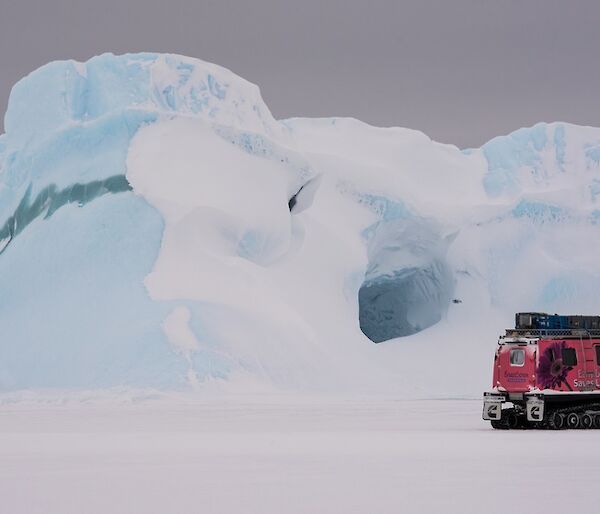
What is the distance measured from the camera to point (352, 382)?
134ft

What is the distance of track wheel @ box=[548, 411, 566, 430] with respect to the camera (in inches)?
938

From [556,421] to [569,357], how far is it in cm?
152

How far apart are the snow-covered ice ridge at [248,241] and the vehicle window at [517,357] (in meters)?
14.2

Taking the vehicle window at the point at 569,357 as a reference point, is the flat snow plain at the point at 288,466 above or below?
below

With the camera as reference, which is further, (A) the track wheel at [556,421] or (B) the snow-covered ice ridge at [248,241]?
(B) the snow-covered ice ridge at [248,241]

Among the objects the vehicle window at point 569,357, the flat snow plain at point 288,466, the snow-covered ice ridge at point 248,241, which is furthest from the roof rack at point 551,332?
the snow-covered ice ridge at point 248,241

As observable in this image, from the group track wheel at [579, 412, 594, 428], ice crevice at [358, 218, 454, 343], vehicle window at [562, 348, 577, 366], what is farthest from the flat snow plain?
ice crevice at [358, 218, 454, 343]

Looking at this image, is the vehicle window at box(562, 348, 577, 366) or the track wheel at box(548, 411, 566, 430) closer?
the track wheel at box(548, 411, 566, 430)

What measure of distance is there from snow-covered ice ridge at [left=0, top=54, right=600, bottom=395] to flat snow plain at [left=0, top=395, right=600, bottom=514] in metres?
12.3

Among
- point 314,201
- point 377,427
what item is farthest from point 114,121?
point 377,427

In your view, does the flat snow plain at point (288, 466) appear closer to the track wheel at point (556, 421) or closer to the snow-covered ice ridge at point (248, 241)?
the track wheel at point (556, 421)

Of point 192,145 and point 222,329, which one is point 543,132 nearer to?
point 192,145

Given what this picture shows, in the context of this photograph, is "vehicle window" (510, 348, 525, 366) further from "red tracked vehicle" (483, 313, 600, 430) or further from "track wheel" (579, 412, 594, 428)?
"track wheel" (579, 412, 594, 428)

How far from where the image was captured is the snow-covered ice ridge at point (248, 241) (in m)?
39.2
